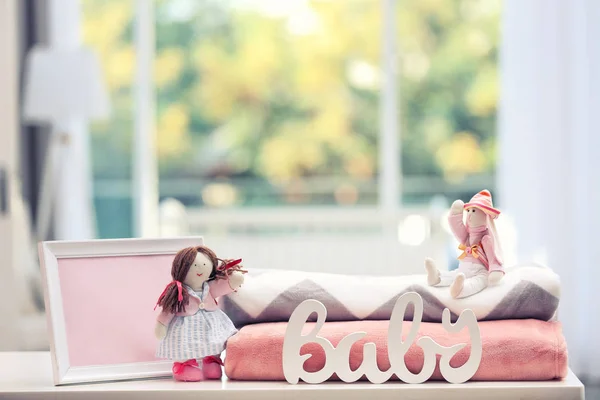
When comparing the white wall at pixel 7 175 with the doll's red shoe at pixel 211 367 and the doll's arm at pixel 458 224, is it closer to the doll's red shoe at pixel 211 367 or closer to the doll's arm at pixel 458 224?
the doll's red shoe at pixel 211 367

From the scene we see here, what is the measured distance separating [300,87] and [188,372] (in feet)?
12.6

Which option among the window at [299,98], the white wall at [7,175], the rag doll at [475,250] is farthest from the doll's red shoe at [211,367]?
the window at [299,98]

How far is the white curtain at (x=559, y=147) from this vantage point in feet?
9.12

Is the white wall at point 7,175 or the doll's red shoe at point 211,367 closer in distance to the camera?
the doll's red shoe at point 211,367

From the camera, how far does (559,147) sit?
2898 mm

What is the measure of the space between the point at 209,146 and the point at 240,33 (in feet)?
2.41

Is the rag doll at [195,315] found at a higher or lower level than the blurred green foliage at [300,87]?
lower

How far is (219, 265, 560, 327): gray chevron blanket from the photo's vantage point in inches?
39.2

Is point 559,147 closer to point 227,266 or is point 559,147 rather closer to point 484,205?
point 484,205

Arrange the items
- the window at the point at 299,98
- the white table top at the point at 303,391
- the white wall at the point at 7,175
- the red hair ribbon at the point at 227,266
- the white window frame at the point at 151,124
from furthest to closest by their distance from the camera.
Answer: the window at the point at 299,98
the white window frame at the point at 151,124
the white wall at the point at 7,175
the red hair ribbon at the point at 227,266
the white table top at the point at 303,391

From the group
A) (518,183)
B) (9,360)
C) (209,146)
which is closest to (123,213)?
(209,146)

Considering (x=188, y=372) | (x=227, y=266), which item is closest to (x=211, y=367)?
(x=188, y=372)

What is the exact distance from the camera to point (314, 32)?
4.60 metres

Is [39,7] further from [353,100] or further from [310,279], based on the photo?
[310,279]
